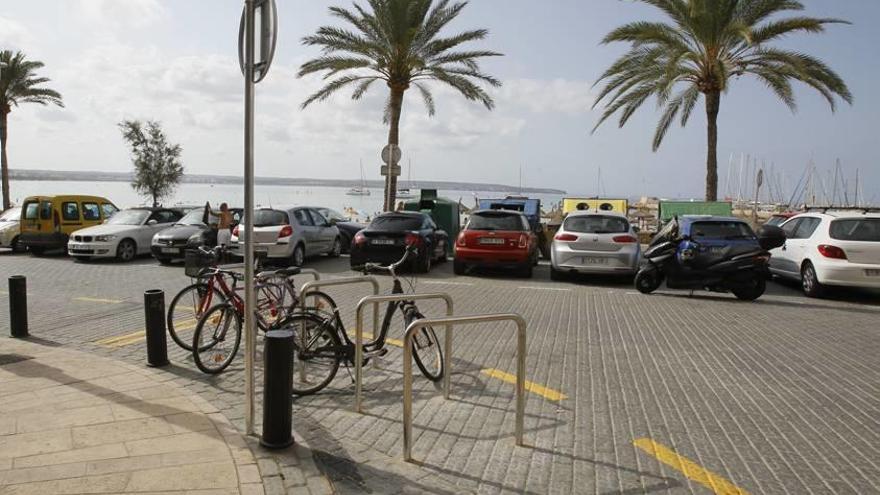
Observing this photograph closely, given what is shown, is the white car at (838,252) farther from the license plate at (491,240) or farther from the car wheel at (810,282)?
the license plate at (491,240)

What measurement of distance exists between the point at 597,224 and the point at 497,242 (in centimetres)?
206

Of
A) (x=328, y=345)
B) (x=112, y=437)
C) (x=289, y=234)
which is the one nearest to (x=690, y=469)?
(x=328, y=345)

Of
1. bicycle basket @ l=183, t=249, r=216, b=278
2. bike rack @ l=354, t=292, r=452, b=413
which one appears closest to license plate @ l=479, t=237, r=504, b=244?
bicycle basket @ l=183, t=249, r=216, b=278

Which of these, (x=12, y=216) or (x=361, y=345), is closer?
(x=361, y=345)

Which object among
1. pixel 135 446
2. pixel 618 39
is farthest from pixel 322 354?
pixel 618 39

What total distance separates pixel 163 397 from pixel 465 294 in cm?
671

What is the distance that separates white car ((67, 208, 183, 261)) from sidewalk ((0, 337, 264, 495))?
11.5m

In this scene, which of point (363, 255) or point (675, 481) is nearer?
point (675, 481)

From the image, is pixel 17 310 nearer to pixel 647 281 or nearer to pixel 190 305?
pixel 190 305

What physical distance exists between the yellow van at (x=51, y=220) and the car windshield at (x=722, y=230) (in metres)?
16.5

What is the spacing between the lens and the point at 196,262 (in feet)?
20.6

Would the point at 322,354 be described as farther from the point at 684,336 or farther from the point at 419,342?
the point at 684,336

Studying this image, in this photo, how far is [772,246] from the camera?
474 inches

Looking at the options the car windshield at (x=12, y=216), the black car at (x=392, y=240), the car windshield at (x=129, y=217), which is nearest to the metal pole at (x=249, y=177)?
the black car at (x=392, y=240)
